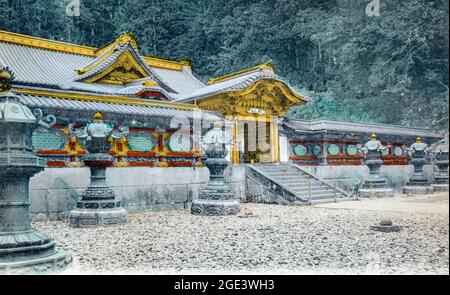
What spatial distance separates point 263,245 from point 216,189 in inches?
216

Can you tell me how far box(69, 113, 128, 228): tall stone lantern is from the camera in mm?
10852

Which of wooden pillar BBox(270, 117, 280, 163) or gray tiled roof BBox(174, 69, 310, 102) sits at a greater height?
gray tiled roof BBox(174, 69, 310, 102)

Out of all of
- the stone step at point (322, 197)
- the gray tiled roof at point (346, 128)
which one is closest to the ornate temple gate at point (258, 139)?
the gray tiled roof at point (346, 128)

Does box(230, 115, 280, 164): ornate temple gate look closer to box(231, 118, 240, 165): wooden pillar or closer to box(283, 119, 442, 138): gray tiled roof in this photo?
box(231, 118, 240, 165): wooden pillar

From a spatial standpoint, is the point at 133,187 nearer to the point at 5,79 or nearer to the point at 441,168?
the point at 5,79

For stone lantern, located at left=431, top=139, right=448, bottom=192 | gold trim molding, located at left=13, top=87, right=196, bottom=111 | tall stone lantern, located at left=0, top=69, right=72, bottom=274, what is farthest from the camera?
stone lantern, located at left=431, top=139, right=448, bottom=192

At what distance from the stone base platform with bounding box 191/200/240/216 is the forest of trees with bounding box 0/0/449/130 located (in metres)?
14.6

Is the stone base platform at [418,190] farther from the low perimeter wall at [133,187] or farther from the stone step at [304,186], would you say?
the low perimeter wall at [133,187]

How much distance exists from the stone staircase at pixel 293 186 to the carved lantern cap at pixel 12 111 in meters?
11.3

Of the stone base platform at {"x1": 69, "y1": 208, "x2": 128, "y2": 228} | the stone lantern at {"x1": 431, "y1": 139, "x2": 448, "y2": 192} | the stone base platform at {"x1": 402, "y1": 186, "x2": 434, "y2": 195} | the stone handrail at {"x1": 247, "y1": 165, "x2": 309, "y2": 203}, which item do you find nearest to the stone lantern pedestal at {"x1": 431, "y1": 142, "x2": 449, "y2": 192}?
Result: the stone lantern at {"x1": 431, "y1": 139, "x2": 448, "y2": 192}

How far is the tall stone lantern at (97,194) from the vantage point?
10.9m

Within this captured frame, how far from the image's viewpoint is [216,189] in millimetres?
13164

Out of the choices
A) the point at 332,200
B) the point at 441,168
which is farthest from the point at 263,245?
the point at 441,168
